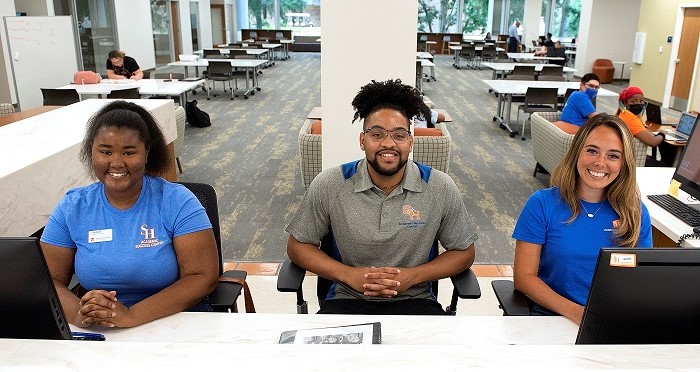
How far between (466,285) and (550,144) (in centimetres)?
339

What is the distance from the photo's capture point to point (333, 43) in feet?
11.4

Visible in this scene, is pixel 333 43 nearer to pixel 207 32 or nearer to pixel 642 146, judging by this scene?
pixel 642 146

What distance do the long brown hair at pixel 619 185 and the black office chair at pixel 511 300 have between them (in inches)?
13.1

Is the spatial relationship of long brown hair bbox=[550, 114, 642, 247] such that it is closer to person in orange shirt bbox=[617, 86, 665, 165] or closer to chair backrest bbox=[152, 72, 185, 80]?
person in orange shirt bbox=[617, 86, 665, 165]

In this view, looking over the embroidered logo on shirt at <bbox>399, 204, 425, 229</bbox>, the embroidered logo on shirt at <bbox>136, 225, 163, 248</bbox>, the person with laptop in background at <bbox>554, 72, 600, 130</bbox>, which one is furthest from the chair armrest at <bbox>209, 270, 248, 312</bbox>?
the person with laptop in background at <bbox>554, 72, 600, 130</bbox>

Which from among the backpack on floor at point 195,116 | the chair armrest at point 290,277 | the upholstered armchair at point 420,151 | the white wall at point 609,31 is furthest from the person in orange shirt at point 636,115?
the white wall at point 609,31

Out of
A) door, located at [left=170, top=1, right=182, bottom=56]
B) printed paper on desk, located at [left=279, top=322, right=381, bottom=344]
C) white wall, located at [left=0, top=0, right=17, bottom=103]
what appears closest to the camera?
printed paper on desk, located at [left=279, top=322, right=381, bottom=344]

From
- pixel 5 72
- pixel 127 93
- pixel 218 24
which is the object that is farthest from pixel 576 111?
pixel 218 24

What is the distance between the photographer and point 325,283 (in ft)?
7.78

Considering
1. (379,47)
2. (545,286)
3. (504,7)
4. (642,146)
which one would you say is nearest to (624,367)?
(545,286)

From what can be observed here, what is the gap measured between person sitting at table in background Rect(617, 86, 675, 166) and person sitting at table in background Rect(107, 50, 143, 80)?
6502 mm

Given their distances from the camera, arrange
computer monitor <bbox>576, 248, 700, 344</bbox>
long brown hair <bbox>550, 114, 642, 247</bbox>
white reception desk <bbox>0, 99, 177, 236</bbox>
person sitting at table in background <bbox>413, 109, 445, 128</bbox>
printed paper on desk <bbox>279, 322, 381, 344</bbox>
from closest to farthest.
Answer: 1. computer monitor <bbox>576, 248, 700, 344</bbox>
2. printed paper on desk <bbox>279, 322, 381, 344</bbox>
3. long brown hair <bbox>550, 114, 642, 247</bbox>
4. white reception desk <bbox>0, 99, 177, 236</bbox>
5. person sitting at table in background <bbox>413, 109, 445, 128</bbox>

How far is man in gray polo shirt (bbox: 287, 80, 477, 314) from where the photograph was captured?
211 cm

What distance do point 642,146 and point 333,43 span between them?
3.13 metres
